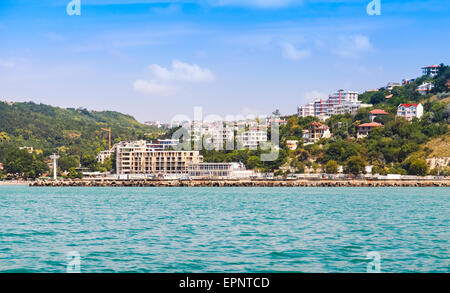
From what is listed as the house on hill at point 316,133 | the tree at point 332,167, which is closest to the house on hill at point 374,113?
the house on hill at point 316,133

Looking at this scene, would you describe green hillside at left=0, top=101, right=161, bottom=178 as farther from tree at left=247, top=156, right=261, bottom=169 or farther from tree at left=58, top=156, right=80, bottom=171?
tree at left=247, top=156, right=261, bottom=169


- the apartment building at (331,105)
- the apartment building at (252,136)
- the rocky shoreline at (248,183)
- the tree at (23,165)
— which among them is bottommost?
the rocky shoreline at (248,183)

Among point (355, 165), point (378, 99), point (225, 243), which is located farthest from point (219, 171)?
point (225, 243)

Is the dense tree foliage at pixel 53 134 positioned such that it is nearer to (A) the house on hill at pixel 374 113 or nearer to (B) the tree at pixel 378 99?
(B) the tree at pixel 378 99

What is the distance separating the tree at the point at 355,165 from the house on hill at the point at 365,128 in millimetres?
15577

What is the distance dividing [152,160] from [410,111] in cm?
4064

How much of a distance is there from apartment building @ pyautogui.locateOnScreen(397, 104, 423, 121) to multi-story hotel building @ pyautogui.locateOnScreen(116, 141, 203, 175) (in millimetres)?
32045

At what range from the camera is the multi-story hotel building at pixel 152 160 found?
92.2 meters

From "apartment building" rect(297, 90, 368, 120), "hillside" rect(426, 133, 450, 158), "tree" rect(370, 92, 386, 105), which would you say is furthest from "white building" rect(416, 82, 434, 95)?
"hillside" rect(426, 133, 450, 158)

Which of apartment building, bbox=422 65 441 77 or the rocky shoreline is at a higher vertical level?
apartment building, bbox=422 65 441 77

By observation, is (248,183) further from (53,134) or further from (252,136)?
(53,134)

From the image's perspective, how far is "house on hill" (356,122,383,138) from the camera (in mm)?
89812
